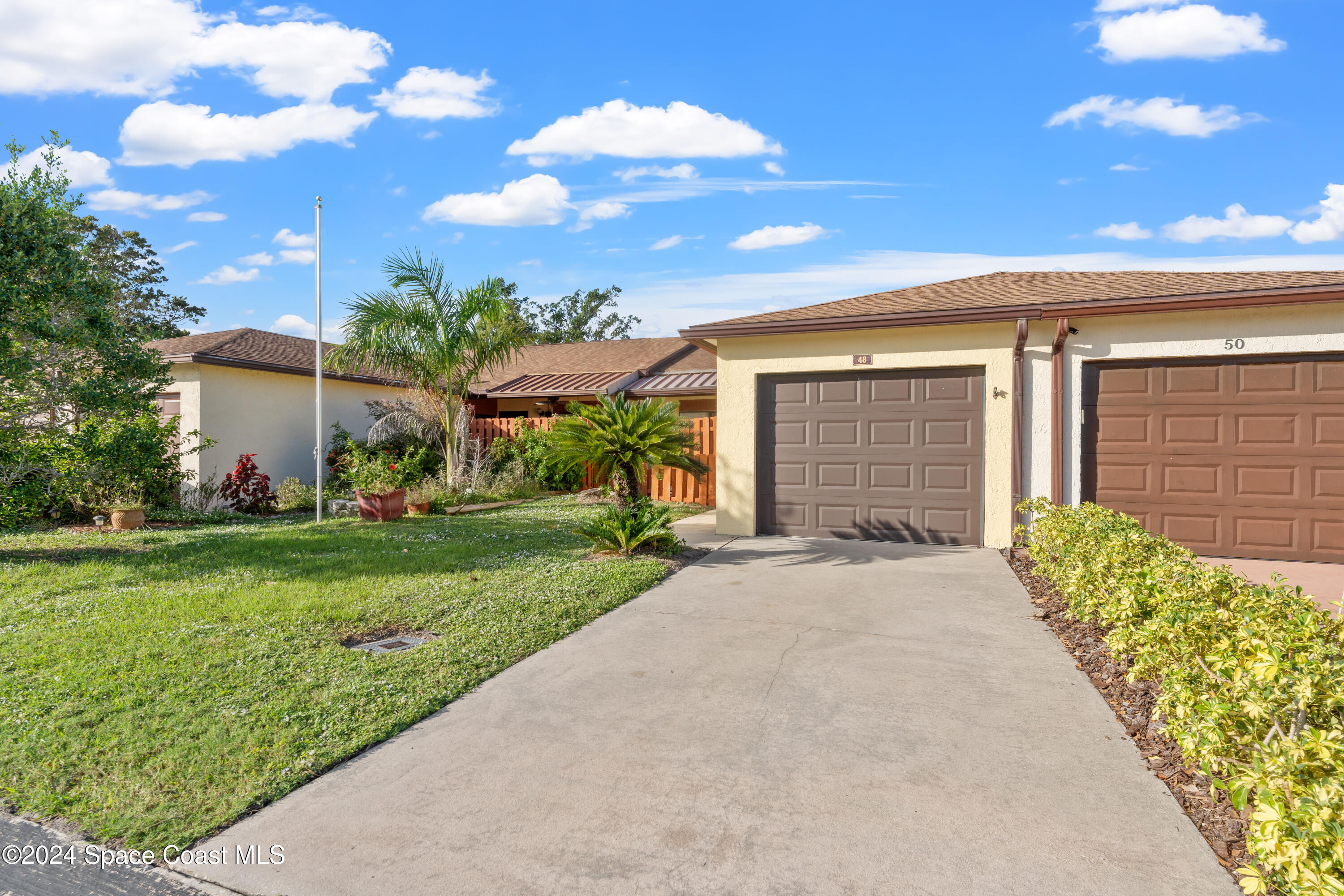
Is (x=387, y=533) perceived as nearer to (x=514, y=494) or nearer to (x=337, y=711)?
(x=514, y=494)

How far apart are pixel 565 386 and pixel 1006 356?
11.3 meters

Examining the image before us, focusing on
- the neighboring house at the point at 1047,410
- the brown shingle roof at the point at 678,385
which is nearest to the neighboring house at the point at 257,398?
the brown shingle roof at the point at 678,385

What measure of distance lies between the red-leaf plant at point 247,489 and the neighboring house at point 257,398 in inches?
24.8

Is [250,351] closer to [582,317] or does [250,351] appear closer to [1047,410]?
[1047,410]

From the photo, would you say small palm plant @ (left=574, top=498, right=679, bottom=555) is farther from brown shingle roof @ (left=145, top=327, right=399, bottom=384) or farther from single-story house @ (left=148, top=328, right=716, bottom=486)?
brown shingle roof @ (left=145, top=327, right=399, bottom=384)

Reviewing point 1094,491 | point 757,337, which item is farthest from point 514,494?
point 1094,491

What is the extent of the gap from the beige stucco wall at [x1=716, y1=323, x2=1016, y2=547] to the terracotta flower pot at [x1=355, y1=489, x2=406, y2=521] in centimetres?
525

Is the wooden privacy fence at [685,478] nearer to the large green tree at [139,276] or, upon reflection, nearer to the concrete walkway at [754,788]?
the concrete walkway at [754,788]

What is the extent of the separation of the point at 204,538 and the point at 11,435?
2.53 metres

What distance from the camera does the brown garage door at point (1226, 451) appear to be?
7.55 metres

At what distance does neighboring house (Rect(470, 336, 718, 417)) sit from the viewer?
15914 millimetres

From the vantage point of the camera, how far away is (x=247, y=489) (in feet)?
43.4

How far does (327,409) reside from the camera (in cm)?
1573

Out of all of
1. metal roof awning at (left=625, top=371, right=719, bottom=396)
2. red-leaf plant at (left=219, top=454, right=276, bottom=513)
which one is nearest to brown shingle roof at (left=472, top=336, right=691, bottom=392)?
metal roof awning at (left=625, top=371, right=719, bottom=396)
